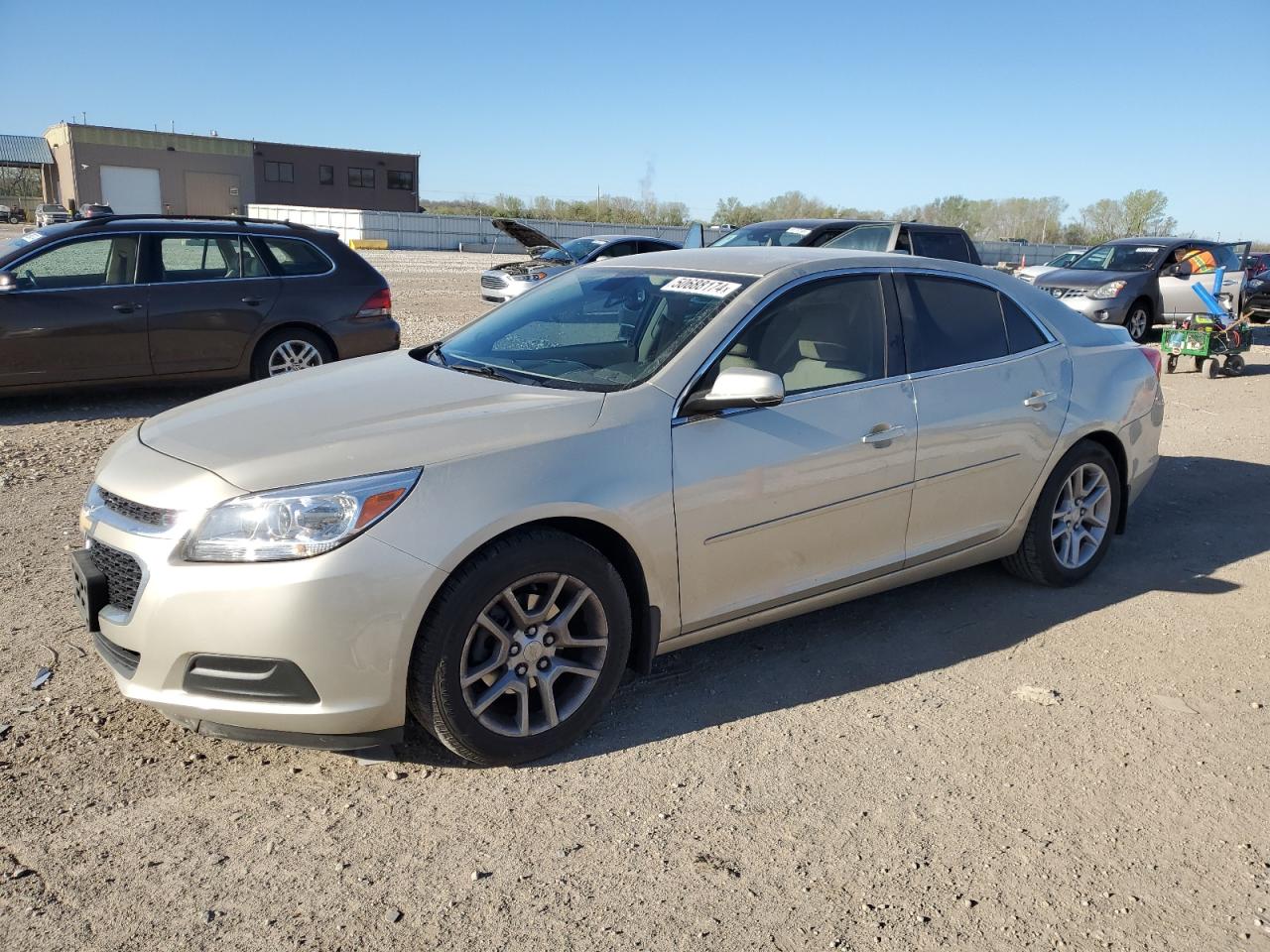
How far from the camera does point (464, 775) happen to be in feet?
10.9

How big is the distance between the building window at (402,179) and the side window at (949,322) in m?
72.1

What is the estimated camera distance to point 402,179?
236ft

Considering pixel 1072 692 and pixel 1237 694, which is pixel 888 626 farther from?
pixel 1237 694

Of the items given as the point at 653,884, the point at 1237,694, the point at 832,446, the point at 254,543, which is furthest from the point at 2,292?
the point at 1237,694

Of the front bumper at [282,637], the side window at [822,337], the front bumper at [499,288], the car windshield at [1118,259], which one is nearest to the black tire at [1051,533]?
the side window at [822,337]

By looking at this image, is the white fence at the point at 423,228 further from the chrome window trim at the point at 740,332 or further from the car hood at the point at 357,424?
the car hood at the point at 357,424

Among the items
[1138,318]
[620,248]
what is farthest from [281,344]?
[1138,318]

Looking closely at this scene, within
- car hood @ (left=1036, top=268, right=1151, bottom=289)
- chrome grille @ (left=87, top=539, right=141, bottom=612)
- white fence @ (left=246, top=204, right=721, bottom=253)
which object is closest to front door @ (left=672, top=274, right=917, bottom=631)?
chrome grille @ (left=87, top=539, right=141, bottom=612)

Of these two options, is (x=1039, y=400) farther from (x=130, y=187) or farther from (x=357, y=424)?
(x=130, y=187)

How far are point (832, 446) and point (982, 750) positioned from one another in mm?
1225

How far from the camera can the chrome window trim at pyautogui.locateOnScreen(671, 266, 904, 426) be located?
362cm

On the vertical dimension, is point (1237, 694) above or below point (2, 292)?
below

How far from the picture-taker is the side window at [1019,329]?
15.8ft

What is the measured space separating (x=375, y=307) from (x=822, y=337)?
254 inches
